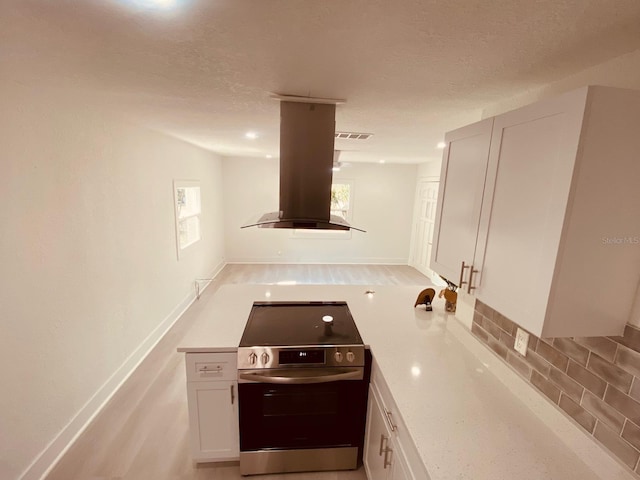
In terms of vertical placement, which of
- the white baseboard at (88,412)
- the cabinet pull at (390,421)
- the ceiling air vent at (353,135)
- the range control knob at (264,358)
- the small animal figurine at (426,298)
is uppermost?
the ceiling air vent at (353,135)

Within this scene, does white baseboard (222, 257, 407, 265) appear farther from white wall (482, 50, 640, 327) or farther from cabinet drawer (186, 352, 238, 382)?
white wall (482, 50, 640, 327)

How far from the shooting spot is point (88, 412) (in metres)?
2.14

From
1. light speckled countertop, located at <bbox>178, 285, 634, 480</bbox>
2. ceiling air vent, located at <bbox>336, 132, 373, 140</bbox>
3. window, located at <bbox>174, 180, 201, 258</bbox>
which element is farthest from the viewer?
window, located at <bbox>174, 180, 201, 258</bbox>

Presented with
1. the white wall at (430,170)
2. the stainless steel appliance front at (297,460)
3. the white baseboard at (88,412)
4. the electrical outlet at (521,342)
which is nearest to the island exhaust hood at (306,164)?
the electrical outlet at (521,342)

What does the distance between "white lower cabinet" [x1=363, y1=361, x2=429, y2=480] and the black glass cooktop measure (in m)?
0.32

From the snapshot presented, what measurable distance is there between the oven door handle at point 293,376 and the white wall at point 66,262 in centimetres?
127

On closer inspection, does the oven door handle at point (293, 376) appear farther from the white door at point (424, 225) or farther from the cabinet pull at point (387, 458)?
the white door at point (424, 225)

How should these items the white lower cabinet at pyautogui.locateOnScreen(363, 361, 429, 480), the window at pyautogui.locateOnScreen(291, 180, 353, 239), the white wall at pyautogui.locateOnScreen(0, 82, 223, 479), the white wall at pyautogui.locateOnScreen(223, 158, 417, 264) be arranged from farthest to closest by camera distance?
the window at pyautogui.locateOnScreen(291, 180, 353, 239), the white wall at pyautogui.locateOnScreen(223, 158, 417, 264), the white wall at pyautogui.locateOnScreen(0, 82, 223, 479), the white lower cabinet at pyautogui.locateOnScreen(363, 361, 429, 480)

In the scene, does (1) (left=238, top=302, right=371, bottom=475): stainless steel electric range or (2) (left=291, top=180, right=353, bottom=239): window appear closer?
(1) (left=238, top=302, right=371, bottom=475): stainless steel electric range

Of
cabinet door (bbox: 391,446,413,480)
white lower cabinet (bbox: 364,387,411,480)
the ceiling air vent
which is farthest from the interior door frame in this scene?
cabinet door (bbox: 391,446,413,480)

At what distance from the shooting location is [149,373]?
2725mm

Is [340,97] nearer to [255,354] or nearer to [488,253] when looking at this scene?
[488,253]

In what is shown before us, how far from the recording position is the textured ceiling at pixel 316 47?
818 mm

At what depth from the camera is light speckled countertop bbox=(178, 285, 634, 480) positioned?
1.02m
